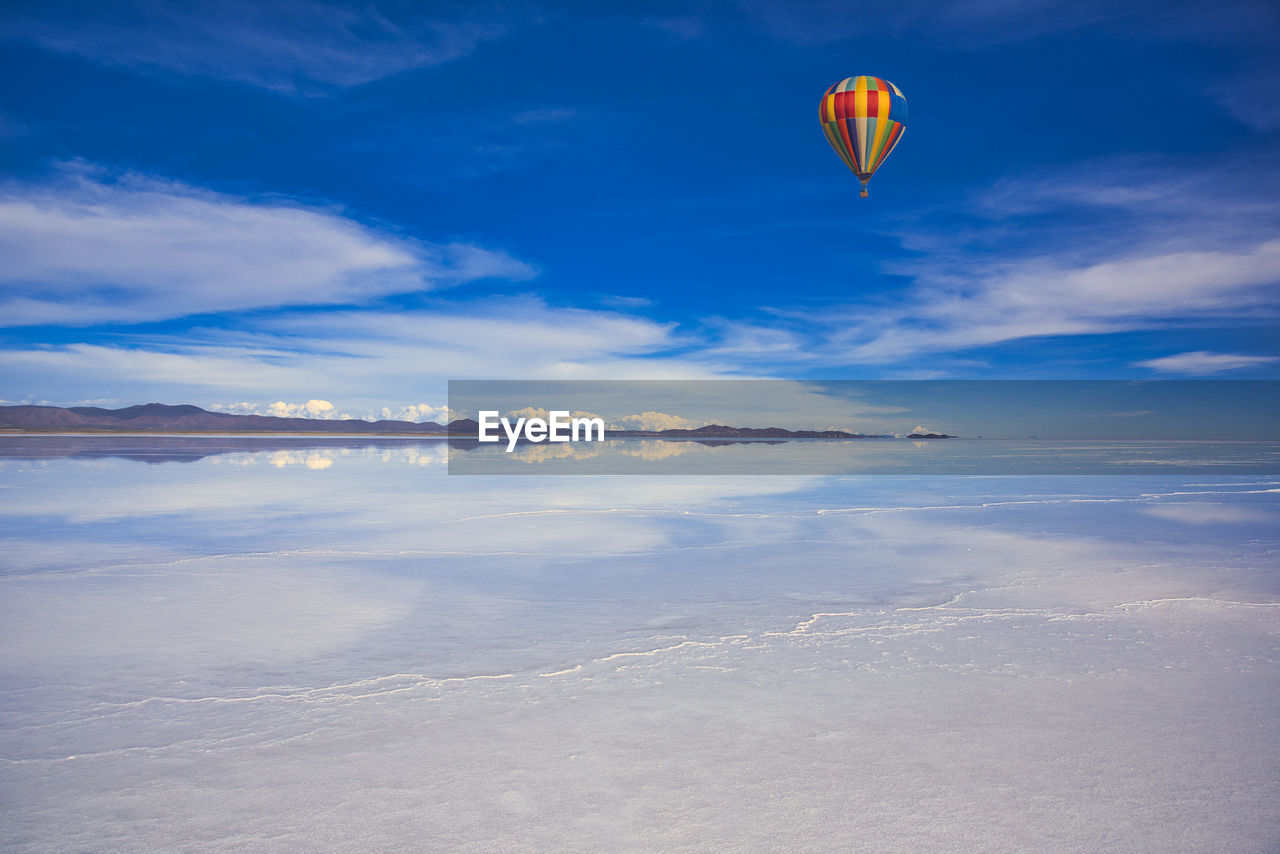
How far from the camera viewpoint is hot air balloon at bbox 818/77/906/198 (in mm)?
26000

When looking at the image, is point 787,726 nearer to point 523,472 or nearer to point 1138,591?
point 1138,591

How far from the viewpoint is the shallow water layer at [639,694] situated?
2.88 metres

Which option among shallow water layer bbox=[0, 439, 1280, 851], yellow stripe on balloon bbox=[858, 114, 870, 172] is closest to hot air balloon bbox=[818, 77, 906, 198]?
yellow stripe on balloon bbox=[858, 114, 870, 172]

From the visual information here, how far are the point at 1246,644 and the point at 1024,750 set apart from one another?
2.63 m

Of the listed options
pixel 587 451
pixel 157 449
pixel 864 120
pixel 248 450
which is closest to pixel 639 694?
pixel 864 120

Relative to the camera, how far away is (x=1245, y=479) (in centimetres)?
1975

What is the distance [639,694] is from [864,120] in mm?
25582

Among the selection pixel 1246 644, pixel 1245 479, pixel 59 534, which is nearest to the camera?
pixel 1246 644

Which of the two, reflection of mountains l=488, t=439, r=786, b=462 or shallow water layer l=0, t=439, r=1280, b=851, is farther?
reflection of mountains l=488, t=439, r=786, b=462

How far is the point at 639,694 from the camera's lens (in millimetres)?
4098

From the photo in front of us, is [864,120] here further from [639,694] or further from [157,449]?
[157,449]

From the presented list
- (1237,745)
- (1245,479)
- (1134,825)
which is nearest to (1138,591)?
(1237,745)

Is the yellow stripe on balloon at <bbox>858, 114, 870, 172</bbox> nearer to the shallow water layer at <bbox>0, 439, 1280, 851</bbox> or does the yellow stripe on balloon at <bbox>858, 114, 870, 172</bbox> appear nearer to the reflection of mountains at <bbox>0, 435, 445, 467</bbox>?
the shallow water layer at <bbox>0, 439, 1280, 851</bbox>

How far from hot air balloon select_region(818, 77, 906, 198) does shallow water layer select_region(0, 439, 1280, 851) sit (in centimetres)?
2000
